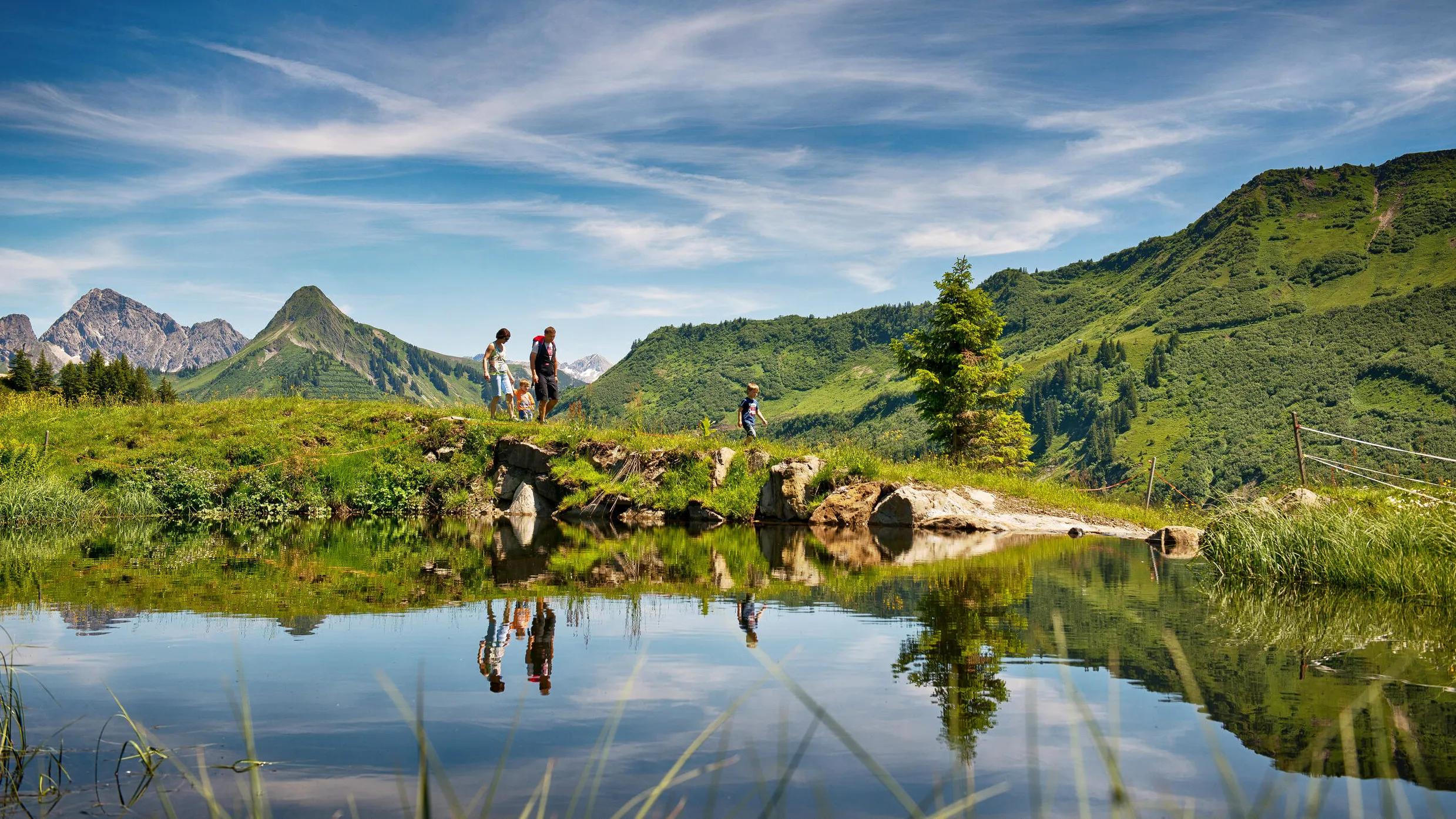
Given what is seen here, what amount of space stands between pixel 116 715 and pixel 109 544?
14153 millimetres

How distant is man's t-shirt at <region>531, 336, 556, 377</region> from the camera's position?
25219 mm

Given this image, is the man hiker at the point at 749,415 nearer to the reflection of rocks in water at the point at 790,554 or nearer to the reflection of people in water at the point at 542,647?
the reflection of rocks in water at the point at 790,554

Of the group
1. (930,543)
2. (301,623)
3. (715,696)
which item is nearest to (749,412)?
(930,543)

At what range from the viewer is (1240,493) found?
53.4 ft

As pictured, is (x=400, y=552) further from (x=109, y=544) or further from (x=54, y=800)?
(x=54, y=800)

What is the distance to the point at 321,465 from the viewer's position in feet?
93.4

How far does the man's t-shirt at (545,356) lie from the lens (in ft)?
82.7

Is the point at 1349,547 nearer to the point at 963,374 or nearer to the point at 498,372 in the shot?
the point at 498,372

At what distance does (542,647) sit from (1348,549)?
425 inches

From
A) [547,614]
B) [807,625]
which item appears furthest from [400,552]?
[807,625]

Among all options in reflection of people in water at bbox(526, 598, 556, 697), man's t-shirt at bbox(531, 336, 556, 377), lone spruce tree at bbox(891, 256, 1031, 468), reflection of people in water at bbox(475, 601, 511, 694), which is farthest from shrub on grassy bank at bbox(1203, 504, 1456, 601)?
lone spruce tree at bbox(891, 256, 1031, 468)

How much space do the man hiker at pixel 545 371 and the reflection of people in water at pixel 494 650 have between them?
15.3m

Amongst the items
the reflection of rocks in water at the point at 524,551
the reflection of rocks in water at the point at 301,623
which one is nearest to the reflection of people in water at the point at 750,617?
the reflection of rocks in water at the point at 524,551

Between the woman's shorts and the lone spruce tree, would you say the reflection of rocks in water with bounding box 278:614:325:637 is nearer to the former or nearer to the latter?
the woman's shorts
